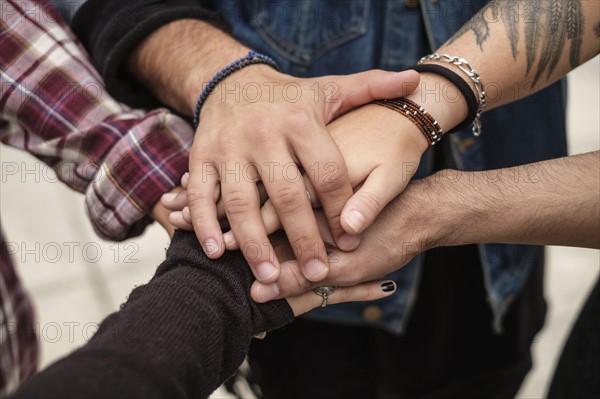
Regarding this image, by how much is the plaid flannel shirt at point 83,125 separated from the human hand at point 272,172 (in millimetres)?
126

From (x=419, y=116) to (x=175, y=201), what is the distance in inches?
16.1

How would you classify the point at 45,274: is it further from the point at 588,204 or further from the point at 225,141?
the point at 588,204

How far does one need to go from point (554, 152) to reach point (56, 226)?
2281 mm

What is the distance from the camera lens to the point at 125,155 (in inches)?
40.3

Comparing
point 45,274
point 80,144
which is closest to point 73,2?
point 80,144

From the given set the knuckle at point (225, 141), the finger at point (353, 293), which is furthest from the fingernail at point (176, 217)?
the finger at point (353, 293)

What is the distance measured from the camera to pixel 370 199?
869 millimetres

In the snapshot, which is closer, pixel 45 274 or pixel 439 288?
pixel 439 288

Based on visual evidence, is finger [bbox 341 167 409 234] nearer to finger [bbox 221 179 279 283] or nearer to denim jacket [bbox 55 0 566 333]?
finger [bbox 221 179 279 283]

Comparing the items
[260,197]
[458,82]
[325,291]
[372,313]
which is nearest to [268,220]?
[260,197]

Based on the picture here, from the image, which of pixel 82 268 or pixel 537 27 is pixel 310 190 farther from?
pixel 82 268

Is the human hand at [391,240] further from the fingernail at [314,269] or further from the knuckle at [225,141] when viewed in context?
→ the knuckle at [225,141]

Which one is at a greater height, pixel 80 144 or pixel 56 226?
pixel 80 144

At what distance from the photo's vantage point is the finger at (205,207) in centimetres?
88
